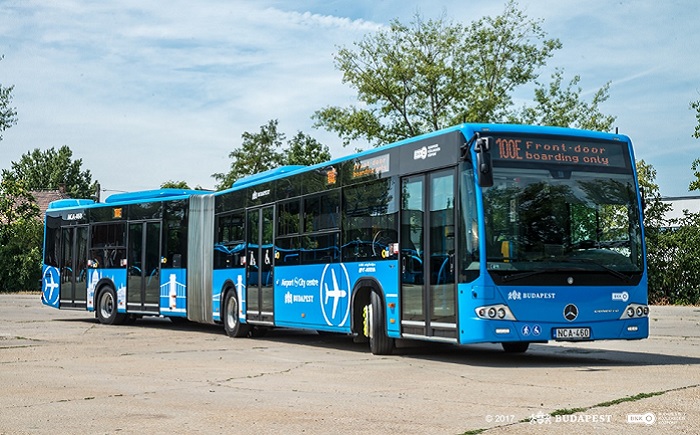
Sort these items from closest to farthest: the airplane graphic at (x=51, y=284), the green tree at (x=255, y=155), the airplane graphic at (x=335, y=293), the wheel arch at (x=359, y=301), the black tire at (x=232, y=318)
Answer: the wheel arch at (x=359, y=301), the airplane graphic at (x=335, y=293), the black tire at (x=232, y=318), the airplane graphic at (x=51, y=284), the green tree at (x=255, y=155)

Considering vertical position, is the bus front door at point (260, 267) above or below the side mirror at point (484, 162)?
below

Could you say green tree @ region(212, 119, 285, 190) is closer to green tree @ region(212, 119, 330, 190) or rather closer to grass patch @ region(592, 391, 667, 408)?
green tree @ region(212, 119, 330, 190)

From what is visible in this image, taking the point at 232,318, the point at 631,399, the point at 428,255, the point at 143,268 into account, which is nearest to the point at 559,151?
the point at 428,255

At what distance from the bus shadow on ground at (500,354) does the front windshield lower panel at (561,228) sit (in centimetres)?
133

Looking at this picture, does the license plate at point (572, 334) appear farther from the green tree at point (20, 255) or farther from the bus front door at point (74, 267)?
the green tree at point (20, 255)

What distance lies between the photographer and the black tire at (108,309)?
2542cm

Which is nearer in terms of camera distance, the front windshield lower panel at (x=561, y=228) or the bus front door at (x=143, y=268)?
→ the front windshield lower panel at (x=561, y=228)

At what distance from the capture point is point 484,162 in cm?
1266

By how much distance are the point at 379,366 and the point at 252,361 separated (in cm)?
217

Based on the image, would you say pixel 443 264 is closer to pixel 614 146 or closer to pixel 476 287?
pixel 476 287

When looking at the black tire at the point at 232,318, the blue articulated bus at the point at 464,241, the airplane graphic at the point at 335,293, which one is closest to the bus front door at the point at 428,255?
the blue articulated bus at the point at 464,241

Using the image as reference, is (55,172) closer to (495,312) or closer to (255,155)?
(255,155)

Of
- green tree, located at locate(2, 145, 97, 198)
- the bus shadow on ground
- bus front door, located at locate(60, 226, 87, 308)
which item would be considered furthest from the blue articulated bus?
green tree, located at locate(2, 145, 97, 198)

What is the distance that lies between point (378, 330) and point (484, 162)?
3.70 metres
